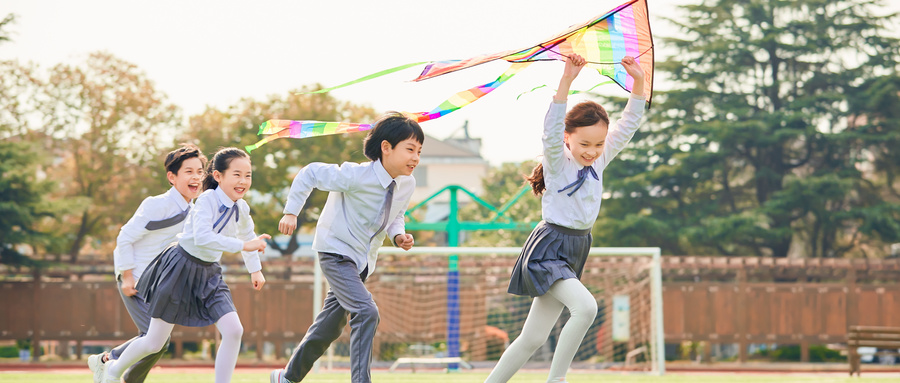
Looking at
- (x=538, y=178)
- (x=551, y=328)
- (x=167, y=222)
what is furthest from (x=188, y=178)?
(x=551, y=328)

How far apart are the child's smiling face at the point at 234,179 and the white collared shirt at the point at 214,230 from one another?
1.3 inches

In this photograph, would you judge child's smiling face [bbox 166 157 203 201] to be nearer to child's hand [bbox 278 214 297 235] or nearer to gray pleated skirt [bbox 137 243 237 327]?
gray pleated skirt [bbox 137 243 237 327]

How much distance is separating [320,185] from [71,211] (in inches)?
632

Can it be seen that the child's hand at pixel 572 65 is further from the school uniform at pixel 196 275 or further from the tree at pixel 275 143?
the tree at pixel 275 143

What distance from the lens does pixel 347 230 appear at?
4531mm

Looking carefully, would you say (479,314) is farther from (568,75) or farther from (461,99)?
(568,75)

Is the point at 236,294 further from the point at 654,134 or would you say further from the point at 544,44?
the point at 544,44

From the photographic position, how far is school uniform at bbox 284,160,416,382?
14.4ft

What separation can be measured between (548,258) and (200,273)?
1.81 meters

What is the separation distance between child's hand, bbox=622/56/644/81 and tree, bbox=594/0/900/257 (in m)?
17.7

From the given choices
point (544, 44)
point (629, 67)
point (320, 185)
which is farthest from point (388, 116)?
point (629, 67)

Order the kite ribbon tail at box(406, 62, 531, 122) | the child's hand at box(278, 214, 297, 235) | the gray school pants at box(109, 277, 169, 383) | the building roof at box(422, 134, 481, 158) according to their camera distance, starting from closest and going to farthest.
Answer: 1. the child's hand at box(278, 214, 297, 235)
2. the kite ribbon tail at box(406, 62, 531, 122)
3. the gray school pants at box(109, 277, 169, 383)
4. the building roof at box(422, 134, 481, 158)

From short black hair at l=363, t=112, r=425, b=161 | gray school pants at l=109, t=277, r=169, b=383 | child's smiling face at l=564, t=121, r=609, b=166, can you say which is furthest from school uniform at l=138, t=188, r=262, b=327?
child's smiling face at l=564, t=121, r=609, b=166

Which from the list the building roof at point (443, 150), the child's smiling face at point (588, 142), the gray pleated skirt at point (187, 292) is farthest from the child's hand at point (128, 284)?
the building roof at point (443, 150)
